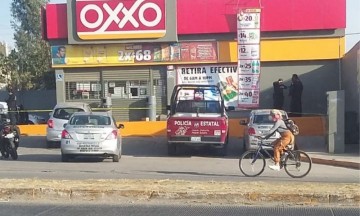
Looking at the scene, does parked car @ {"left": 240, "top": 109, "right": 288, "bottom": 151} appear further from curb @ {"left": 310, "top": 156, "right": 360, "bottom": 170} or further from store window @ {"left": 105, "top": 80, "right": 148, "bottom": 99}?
store window @ {"left": 105, "top": 80, "right": 148, "bottom": 99}

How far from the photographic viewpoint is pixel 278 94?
27062 millimetres

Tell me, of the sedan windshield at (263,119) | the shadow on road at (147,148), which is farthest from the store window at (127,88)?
the sedan windshield at (263,119)

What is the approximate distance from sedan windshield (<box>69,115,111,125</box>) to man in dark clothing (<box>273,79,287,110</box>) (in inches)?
406

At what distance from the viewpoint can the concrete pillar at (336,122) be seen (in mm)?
21266

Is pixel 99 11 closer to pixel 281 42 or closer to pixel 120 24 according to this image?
pixel 120 24

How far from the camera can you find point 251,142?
20.2 metres

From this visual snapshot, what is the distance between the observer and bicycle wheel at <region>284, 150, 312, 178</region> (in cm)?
1520

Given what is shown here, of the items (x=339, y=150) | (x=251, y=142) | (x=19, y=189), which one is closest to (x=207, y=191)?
(x=19, y=189)

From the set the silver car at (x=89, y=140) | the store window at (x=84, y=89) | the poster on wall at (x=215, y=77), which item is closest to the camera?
the silver car at (x=89, y=140)

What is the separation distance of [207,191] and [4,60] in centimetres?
3836

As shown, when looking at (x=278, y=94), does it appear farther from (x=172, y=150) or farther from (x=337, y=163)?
(x=337, y=163)

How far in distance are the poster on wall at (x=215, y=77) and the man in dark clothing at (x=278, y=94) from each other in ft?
6.76

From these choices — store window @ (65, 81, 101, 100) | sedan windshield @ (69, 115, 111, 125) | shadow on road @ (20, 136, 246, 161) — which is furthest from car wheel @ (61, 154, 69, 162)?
store window @ (65, 81, 101, 100)

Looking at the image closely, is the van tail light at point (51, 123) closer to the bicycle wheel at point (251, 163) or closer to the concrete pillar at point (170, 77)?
the concrete pillar at point (170, 77)
